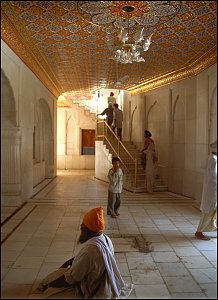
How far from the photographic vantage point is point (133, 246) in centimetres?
519

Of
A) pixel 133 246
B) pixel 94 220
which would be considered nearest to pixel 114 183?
pixel 133 246

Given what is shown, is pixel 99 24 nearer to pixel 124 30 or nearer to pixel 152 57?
pixel 124 30

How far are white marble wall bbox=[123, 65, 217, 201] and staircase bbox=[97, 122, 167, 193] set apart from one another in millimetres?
719

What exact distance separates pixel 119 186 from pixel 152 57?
3.81 meters

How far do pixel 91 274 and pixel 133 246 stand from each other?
1890 mm

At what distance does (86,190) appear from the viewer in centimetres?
1102

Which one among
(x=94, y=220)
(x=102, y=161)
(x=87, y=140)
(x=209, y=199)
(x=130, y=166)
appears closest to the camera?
(x=94, y=220)

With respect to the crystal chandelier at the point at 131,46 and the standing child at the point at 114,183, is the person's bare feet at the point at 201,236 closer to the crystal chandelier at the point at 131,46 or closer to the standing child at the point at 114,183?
the standing child at the point at 114,183

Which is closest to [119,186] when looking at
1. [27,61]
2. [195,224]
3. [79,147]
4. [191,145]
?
[195,224]

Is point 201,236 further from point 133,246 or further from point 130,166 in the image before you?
point 130,166

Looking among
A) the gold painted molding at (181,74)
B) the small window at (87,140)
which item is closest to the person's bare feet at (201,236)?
the gold painted molding at (181,74)

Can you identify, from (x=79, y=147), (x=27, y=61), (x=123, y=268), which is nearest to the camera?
(x=123, y=268)

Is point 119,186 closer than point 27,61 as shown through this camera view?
Yes

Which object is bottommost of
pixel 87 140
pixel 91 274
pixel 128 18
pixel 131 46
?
pixel 91 274
